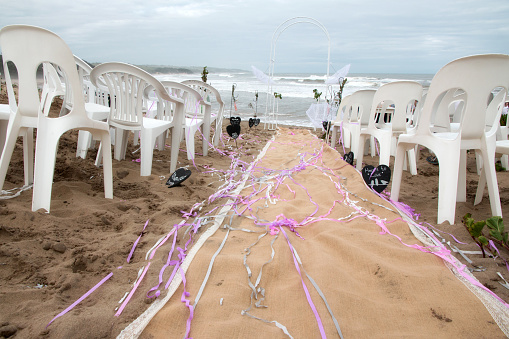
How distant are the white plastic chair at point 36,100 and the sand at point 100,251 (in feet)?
0.79

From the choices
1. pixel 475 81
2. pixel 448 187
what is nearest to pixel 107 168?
pixel 448 187

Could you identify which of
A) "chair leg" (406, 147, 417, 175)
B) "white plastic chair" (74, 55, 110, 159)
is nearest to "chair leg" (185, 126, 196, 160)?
"white plastic chair" (74, 55, 110, 159)

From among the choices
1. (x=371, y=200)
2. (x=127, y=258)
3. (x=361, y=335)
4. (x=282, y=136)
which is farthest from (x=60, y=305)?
(x=282, y=136)

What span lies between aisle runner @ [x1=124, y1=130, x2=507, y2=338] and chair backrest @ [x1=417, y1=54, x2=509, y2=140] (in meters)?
0.78

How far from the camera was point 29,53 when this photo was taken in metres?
2.24

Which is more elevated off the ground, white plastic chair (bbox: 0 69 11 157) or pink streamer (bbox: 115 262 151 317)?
white plastic chair (bbox: 0 69 11 157)

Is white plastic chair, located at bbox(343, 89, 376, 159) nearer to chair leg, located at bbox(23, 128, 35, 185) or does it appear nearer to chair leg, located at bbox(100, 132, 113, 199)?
chair leg, located at bbox(100, 132, 113, 199)

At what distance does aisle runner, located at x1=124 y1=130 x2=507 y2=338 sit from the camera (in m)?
1.33

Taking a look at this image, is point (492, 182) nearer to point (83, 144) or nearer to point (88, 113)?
point (88, 113)

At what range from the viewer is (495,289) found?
1.57 m

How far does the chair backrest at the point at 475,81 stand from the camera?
2221mm

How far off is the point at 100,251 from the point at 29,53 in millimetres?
1374

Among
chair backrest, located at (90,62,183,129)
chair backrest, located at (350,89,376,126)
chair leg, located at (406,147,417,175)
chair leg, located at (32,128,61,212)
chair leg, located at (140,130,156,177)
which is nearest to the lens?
chair leg, located at (32,128,61,212)

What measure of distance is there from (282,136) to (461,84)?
5.62m
